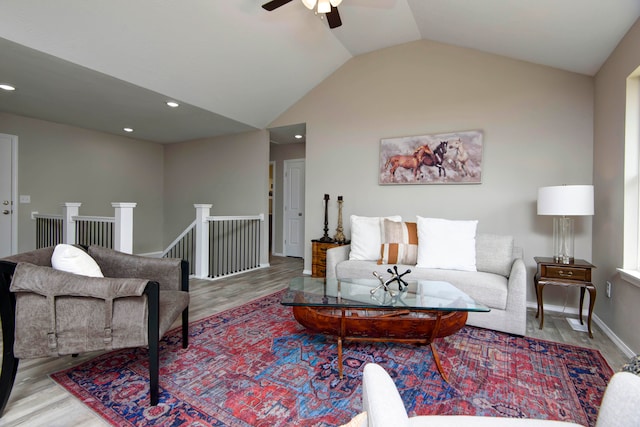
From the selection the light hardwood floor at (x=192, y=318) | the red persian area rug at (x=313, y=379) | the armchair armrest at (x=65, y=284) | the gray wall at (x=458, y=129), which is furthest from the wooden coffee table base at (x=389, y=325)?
A: the gray wall at (x=458, y=129)

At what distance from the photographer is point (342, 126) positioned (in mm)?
4480

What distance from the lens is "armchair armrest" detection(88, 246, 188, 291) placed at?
2145mm

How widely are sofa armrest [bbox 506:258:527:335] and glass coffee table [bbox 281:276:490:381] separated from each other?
646mm

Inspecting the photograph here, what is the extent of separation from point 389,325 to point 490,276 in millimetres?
1429

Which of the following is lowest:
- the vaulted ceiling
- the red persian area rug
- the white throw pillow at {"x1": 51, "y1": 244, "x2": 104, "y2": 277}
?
the red persian area rug

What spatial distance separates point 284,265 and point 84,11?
4214 mm

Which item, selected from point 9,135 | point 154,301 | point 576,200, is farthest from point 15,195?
point 576,200

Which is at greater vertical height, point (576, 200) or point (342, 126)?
point (342, 126)

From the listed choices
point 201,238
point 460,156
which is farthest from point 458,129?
point 201,238

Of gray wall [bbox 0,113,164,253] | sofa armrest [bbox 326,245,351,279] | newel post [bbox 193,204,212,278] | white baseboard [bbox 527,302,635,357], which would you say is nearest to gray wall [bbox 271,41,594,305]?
white baseboard [bbox 527,302,635,357]

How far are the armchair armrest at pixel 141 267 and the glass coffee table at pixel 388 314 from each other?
32.6 inches

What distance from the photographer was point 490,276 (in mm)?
2830

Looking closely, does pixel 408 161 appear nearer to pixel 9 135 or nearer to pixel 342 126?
pixel 342 126

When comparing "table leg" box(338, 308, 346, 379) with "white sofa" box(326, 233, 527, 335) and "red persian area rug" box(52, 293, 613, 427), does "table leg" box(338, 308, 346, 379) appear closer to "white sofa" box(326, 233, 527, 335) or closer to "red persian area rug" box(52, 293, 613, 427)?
"red persian area rug" box(52, 293, 613, 427)
